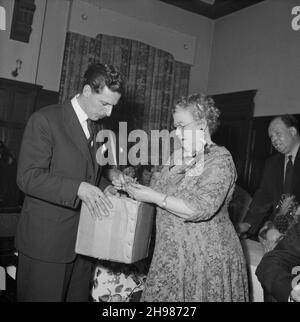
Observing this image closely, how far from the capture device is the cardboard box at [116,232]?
5.47 ft

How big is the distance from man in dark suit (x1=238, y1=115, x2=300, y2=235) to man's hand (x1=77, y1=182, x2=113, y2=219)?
1.88 m

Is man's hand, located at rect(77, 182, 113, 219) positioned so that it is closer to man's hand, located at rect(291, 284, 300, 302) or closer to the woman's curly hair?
the woman's curly hair

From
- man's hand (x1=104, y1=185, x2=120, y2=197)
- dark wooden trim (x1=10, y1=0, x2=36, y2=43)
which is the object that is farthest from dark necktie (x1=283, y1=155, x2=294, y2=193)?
dark wooden trim (x1=10, y1=0, x2=36, y2=43)

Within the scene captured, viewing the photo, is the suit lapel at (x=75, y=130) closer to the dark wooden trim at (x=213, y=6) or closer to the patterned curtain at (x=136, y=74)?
the patterned curtain at (x=136, y=74)

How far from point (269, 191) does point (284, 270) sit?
6.42 ft

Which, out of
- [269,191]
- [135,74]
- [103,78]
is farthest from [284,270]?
[135,74]

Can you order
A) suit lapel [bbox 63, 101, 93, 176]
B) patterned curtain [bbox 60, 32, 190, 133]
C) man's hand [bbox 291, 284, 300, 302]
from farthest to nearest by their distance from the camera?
A: patterned curtain [bbox 60, 32, 190, 133]
suit lapel [bbox 63, 101, 93, 176]
man's hand [bbox 291, 284, 300, 302]

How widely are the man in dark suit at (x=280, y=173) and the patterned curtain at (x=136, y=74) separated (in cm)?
240

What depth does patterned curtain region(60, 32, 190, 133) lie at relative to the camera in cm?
476

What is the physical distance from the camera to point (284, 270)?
1478 mm

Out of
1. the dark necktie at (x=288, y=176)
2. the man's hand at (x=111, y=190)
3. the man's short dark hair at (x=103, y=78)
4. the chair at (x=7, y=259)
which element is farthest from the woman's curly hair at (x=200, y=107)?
the chair at (x=7, y=259)

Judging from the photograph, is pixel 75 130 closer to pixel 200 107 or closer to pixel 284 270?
pixel 200 107

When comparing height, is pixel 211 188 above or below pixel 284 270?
above
